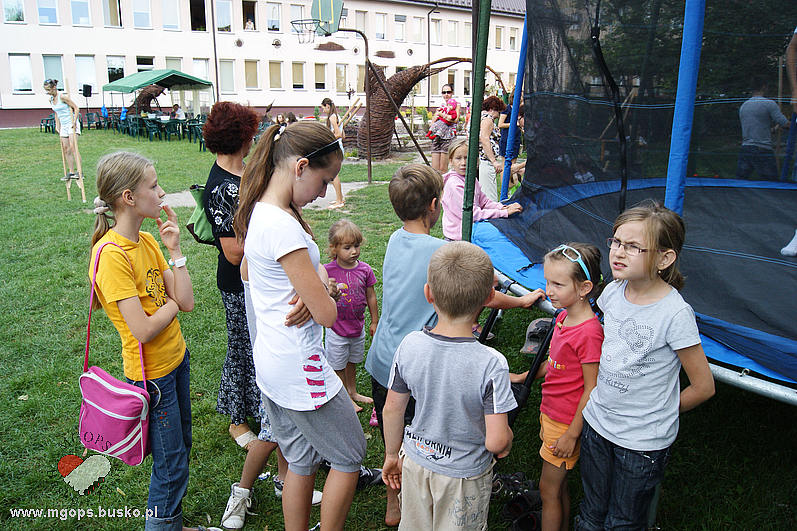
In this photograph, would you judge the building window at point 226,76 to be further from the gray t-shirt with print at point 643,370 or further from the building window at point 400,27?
the gray t-shirt with print at point 643,370

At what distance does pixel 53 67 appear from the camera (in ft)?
92.7

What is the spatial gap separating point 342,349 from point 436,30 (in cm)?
3921

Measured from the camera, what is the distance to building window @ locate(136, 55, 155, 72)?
2987cm

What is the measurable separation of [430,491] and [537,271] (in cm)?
168

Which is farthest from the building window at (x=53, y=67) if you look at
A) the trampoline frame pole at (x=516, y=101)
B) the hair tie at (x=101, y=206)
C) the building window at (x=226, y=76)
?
the hair tie at (x=101, y=206)

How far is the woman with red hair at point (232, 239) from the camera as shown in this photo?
8.80 feet

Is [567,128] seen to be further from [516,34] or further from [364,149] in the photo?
[516,34]

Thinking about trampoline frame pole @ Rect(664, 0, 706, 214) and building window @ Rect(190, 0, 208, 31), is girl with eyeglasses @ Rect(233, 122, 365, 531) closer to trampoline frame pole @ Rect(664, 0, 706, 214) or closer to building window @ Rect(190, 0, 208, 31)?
trampoline frame pole @ Rect(664, 0, 706, 214)

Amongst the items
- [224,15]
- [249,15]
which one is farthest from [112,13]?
[249,15]

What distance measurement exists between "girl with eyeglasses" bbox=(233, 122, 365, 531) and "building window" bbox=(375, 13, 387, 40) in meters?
37.6

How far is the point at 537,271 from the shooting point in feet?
10.7

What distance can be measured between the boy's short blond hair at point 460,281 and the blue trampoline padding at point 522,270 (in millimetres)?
1130

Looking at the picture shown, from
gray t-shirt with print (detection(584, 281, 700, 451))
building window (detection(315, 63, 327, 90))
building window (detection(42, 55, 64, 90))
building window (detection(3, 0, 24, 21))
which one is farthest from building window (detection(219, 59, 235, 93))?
gray t-shirt with print (detection(584, 281, 700, 451))

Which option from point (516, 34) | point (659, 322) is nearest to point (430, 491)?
point (659, 322)
